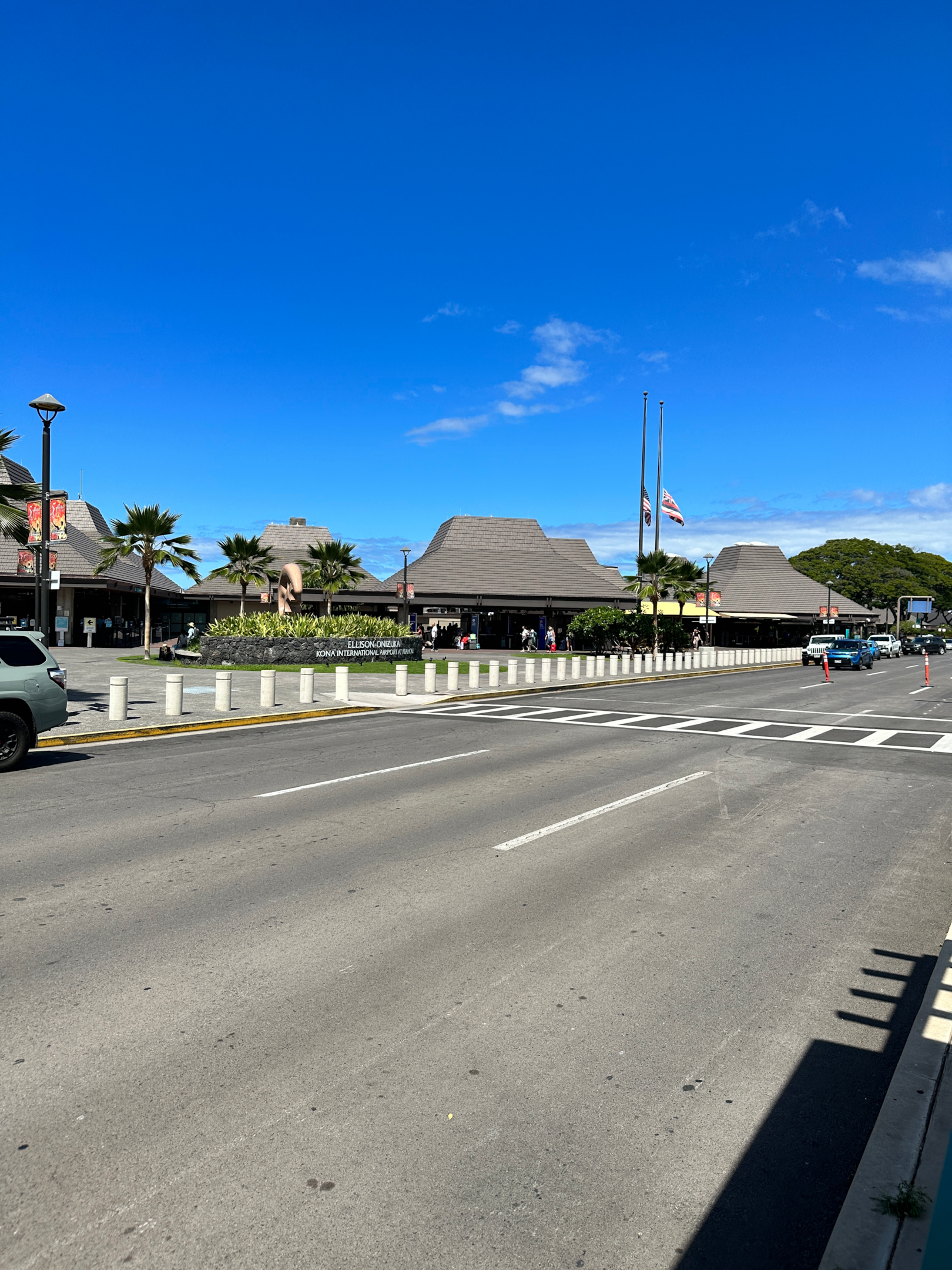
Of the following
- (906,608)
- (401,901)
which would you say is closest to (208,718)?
(401,901)

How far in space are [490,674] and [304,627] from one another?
9509 millimetres

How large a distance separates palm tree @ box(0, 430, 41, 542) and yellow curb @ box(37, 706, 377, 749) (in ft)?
17.2

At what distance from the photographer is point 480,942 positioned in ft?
18.2

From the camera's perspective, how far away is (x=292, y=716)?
18453mm

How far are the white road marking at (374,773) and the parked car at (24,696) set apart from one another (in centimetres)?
385

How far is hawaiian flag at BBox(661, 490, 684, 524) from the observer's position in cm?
3988

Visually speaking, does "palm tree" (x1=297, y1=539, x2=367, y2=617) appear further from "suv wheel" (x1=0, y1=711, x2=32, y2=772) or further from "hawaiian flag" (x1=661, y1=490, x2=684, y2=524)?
"suv wheel" (x1=0, y1=711, x2=32, y2=772)

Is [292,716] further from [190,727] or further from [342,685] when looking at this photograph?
[342,685]

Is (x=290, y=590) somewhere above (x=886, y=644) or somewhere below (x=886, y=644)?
above

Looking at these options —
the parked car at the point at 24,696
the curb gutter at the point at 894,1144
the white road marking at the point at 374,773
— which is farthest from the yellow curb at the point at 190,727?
the curb gutter at the point at 894,1144

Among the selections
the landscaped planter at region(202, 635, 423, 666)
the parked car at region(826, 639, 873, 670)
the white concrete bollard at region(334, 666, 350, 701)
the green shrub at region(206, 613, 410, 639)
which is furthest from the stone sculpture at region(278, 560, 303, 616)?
the parked car at region(826, 639, 873, 670)

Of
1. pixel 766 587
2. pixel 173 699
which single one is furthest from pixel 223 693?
pixel 766 587

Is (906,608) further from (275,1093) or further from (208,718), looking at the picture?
(275,1093)

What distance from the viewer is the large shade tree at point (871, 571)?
359ft
